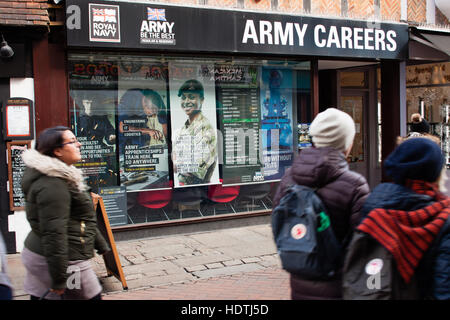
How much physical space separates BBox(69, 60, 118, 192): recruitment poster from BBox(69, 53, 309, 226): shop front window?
0.05ft

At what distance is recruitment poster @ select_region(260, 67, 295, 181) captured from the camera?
9516 mm

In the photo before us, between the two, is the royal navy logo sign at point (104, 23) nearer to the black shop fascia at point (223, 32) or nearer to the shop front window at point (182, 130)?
the black shop fascia at point (223, 32)

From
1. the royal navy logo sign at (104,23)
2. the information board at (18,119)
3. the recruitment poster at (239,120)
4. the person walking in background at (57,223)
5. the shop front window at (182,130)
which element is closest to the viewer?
the person walking in background at (57,223)

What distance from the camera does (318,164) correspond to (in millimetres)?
2861

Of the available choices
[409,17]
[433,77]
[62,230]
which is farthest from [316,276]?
[433,77]

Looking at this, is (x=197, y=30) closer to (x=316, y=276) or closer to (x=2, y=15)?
(x=2, y=15)

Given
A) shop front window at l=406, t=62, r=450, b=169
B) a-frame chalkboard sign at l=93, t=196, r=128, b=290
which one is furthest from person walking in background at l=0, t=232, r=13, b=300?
shop front window at l=406, t=62, r=450, b=169

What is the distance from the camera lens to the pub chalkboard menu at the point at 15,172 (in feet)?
24.1

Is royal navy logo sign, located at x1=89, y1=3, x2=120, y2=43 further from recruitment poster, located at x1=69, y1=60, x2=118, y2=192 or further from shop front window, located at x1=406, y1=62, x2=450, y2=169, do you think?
shop front window, located at x1=406, y1=62, x2=450, y2=169

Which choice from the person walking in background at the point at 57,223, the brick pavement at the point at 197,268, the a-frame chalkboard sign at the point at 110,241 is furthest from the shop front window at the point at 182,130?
the person walking in background at the point at 57,223

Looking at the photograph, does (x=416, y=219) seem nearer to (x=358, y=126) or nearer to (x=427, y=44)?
(x=427, y=44)

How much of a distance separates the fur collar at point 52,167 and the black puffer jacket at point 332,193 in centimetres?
146

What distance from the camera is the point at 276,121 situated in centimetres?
963

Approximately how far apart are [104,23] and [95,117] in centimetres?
145
